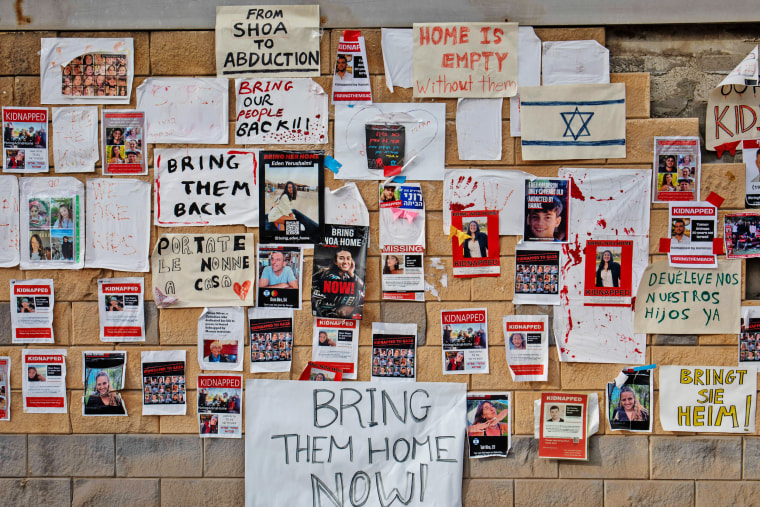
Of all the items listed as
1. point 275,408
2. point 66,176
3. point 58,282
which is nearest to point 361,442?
point 275,408

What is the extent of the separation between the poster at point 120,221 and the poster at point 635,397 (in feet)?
8.80

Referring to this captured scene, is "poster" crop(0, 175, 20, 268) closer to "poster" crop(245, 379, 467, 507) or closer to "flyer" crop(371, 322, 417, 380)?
"poster" crop(245, 379, 467, 507)

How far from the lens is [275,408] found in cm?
327

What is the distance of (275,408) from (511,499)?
1399mm

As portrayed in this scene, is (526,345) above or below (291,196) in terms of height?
below

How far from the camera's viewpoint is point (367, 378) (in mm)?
3268

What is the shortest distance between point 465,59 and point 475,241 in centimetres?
99

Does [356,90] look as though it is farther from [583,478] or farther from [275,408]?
[583,478]

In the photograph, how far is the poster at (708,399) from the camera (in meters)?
3.21

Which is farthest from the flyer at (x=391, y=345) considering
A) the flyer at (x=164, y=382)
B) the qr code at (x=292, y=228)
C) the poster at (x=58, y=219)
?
the poster at (x=58, y=219)

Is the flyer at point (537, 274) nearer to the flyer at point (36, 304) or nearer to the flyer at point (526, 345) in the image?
the flyer at point (526, 345)

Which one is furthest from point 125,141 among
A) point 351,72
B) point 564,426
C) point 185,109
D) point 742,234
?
point 742,234

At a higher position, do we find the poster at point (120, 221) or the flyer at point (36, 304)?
the poster at point (120, 221)

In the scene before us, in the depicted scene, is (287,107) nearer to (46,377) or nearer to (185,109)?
(185,109)
